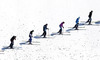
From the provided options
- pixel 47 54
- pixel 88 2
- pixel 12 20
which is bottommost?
pixel 47 54

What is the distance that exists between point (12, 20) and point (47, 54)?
23.0 m

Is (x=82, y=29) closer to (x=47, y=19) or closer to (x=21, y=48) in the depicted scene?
(x=21, y=48)

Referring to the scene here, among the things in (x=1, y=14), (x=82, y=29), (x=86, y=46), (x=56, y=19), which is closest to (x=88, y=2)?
(x=56, y=19)

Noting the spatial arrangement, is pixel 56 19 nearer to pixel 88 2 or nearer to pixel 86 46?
pixel 88 2

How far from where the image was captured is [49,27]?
158 feet

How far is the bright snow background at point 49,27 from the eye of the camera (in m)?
30.0

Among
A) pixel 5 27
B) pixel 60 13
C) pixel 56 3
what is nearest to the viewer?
pixel 5 27

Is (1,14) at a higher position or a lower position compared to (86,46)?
higher

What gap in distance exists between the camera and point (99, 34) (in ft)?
122

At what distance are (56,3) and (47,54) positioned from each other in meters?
35.2

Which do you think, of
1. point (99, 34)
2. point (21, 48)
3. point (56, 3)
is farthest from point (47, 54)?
point (56, 3)

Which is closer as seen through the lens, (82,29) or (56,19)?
(82,29)

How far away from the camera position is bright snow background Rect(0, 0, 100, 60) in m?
30.0

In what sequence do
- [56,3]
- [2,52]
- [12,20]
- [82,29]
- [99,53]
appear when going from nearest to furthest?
[99,53] → [2,52] → [82,29] → [12,20] → [56,3]
